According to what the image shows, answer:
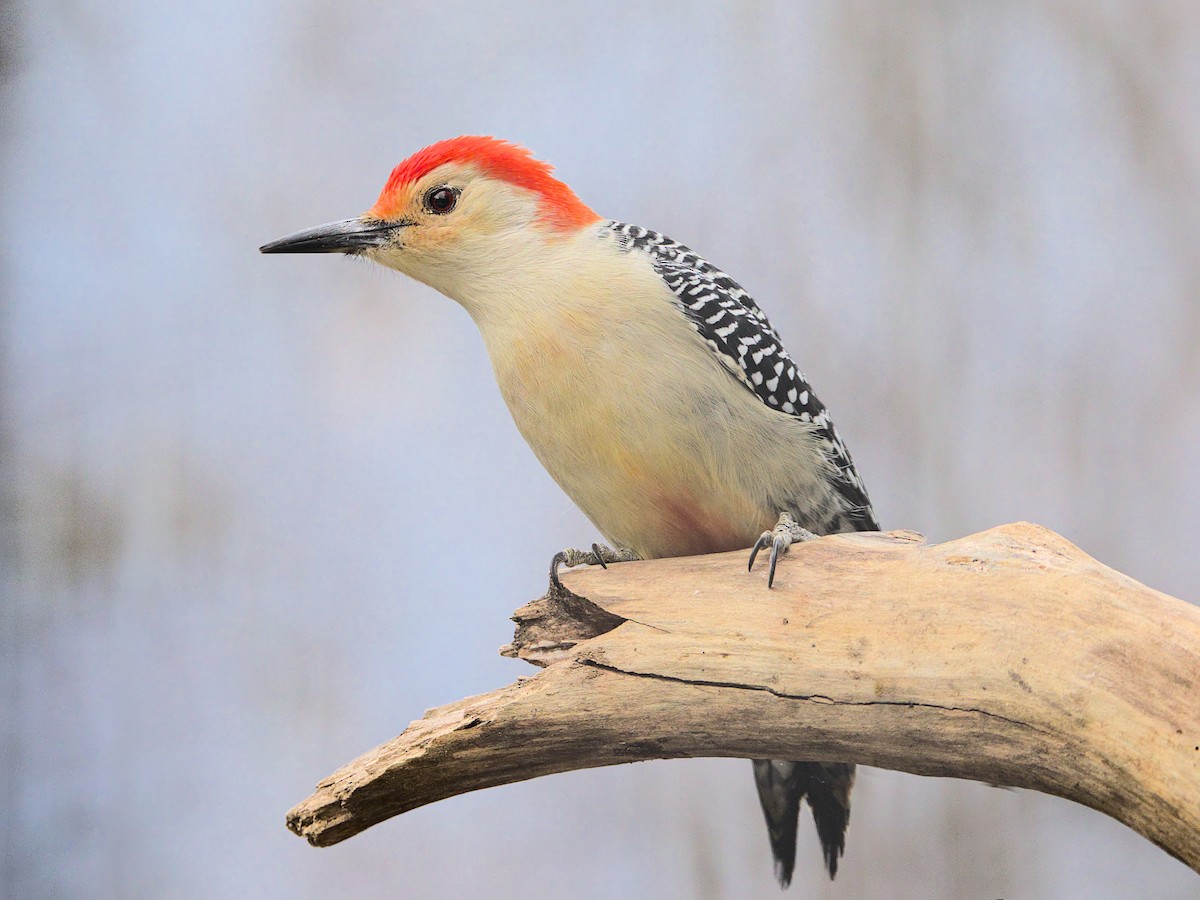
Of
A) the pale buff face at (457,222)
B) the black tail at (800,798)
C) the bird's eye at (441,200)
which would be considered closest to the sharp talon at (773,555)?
the black tail at (800,798)

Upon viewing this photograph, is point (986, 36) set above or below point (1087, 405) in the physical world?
above

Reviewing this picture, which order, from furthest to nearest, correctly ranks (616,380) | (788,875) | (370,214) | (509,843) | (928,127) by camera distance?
(928,127) < (509,843) < (788,875) < (370,214) < (616,380)

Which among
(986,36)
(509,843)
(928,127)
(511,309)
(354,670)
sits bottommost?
(509,843)

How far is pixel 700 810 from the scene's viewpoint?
335 cm

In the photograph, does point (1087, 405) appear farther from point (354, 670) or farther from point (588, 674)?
point (354, 670)

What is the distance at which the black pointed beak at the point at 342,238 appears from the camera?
2420 millimetres

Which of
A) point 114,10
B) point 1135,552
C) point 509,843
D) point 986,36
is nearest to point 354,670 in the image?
point 509,843

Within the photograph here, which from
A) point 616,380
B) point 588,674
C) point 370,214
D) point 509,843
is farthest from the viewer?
point 509,843

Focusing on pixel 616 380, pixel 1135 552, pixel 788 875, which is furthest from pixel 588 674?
pixel 1135 552

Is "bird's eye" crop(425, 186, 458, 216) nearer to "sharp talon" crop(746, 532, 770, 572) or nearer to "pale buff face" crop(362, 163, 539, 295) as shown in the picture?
"pale buff face" crop(362, 163, 539, 295)

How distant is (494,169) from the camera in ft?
7.90

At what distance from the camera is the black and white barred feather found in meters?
2.33

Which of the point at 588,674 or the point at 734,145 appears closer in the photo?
the point at 588,674

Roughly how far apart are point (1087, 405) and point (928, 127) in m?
1.07
